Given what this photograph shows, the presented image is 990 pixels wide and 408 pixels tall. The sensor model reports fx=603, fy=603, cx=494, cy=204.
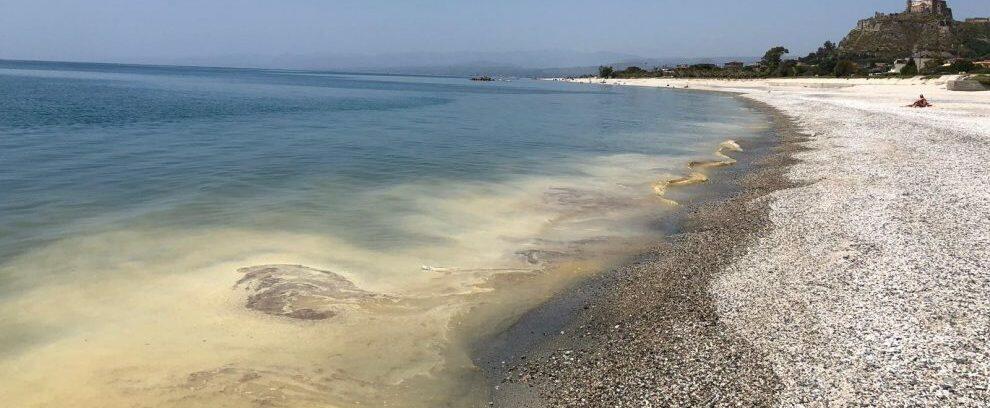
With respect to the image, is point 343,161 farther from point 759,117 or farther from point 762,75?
point 762,75

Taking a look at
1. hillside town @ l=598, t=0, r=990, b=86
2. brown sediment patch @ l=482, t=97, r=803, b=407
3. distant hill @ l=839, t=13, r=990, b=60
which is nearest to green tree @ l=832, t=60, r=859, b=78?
hillside town @ l=598, t=0, r=990, b=86

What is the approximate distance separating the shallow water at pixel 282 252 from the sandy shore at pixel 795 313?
1101mm

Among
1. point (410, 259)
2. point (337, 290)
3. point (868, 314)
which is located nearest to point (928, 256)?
point (868, 314)

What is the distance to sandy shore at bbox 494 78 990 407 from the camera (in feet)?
18.2

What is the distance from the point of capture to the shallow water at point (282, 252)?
255 inches

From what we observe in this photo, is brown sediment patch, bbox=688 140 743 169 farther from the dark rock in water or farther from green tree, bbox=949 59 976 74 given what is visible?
green tree, bbox=949 59 976 74

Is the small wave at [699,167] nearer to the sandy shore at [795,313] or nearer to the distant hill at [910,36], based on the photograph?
the sandy shore at [795,313]

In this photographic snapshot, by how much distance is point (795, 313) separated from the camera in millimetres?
7129

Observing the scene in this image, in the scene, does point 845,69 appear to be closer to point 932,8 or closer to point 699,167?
point 699,167

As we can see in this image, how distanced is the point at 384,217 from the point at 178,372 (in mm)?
7004

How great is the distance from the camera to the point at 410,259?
10391mm

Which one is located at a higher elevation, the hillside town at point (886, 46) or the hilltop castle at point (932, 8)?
the hilltop castle at point (932, 8)

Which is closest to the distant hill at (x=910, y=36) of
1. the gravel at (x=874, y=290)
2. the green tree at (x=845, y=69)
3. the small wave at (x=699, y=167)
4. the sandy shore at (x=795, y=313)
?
the green tree at (x=845, y=69)

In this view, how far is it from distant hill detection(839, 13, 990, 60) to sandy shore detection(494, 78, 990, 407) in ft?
528
